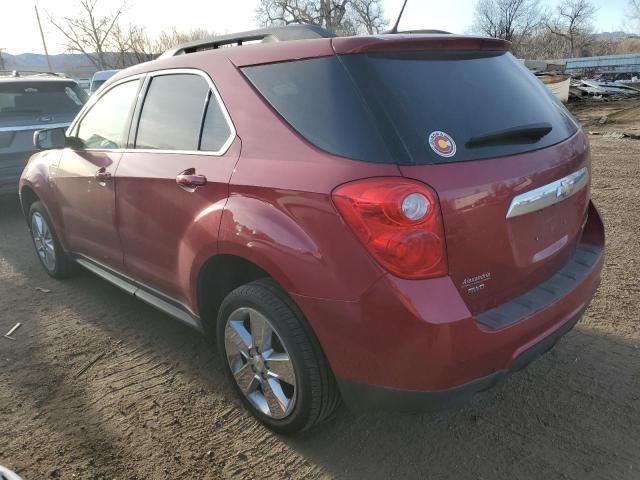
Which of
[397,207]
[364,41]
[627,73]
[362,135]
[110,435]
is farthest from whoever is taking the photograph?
[627,73]

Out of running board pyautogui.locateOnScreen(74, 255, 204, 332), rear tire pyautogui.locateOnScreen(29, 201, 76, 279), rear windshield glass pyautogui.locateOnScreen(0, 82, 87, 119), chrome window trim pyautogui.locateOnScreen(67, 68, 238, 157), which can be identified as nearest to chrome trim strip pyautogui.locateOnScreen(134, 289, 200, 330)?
running board pyautogui.locateOnScreen(74, 255, 204, 332)

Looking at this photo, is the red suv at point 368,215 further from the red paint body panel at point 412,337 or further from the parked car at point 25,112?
the parked car at point 25,112

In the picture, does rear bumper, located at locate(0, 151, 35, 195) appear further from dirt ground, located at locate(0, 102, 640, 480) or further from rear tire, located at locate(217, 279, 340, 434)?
rear tire, located at locate(217, 279, 340, 434)

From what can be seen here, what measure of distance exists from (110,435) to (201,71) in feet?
6.12

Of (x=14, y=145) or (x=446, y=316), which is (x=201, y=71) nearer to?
(x=446, y=316)

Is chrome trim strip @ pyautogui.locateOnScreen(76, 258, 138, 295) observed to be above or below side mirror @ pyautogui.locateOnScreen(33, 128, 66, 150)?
below

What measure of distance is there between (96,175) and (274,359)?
6.02ft

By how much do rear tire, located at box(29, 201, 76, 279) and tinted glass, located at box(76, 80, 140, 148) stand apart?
996mm

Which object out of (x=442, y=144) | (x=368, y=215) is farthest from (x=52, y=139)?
(x=442, y=144)

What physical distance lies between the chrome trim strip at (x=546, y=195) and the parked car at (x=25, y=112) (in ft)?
20.8

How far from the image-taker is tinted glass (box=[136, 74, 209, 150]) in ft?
8.71

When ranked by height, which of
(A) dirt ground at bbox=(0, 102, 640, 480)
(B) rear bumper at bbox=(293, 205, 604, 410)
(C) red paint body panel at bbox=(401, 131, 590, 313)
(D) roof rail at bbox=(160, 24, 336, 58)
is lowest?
(A) dirt ground at bbox=(0, 102, 640, 480)

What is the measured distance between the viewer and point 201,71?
104 inches

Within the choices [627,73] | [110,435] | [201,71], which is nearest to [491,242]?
[201,71]
